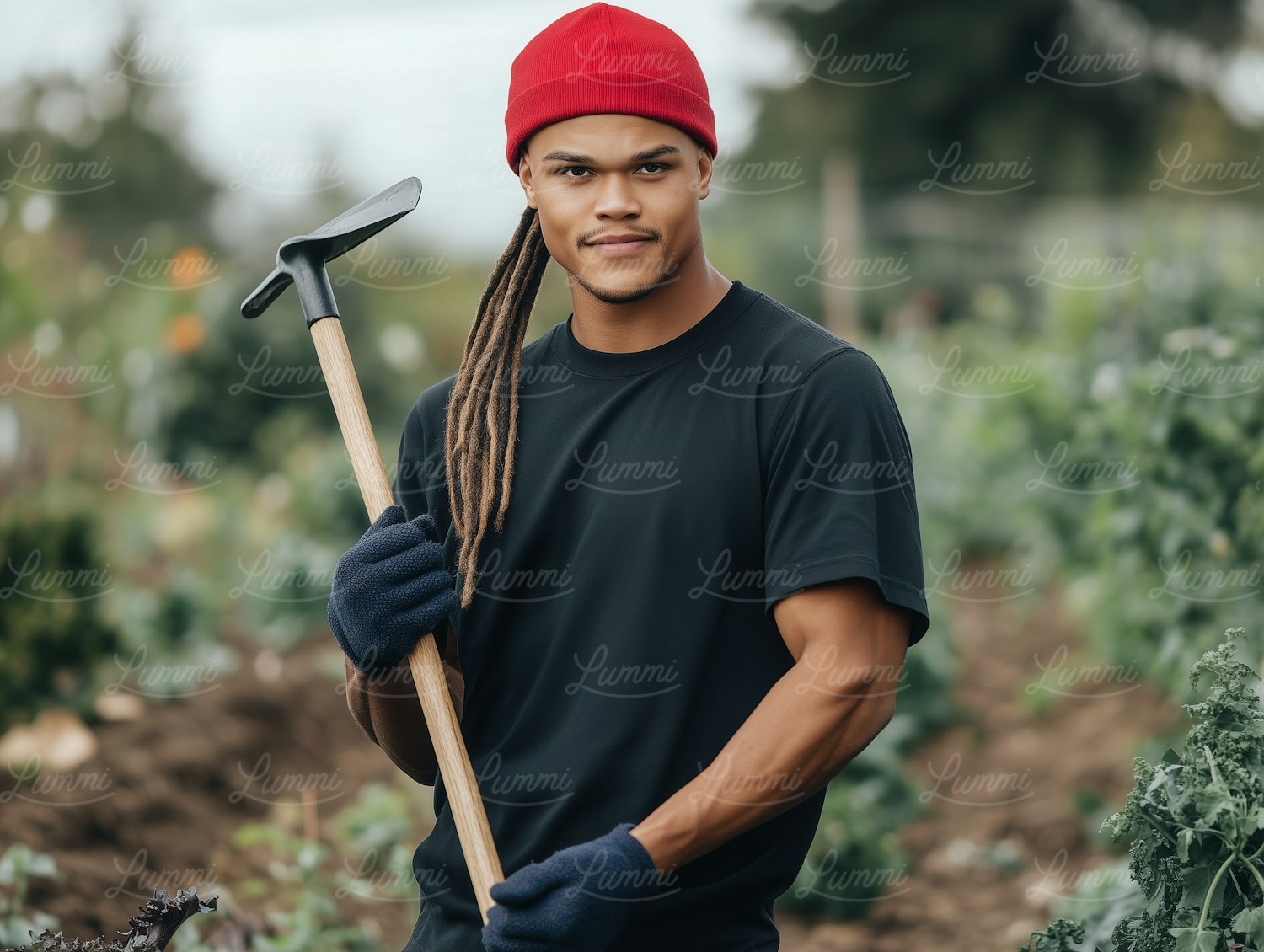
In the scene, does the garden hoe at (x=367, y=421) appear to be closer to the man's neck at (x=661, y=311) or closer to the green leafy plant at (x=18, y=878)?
the man's neck at (x=661, y=311)

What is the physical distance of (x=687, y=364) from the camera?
2252mm

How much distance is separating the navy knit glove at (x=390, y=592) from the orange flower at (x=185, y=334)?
601cm

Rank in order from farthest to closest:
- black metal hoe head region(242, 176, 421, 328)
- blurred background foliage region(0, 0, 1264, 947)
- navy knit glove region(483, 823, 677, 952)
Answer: blurred background foliage region(0, 0, 1264, 947), black metal hoe head region(242, 176, 421, 328), navy knit glove region(483, 823, 677, 952)

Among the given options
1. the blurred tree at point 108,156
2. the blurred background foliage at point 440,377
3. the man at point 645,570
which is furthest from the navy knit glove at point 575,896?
the blurred tree at point 108,156

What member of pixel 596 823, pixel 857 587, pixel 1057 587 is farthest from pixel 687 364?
pixel 1057 587

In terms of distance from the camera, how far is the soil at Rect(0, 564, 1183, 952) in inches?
159

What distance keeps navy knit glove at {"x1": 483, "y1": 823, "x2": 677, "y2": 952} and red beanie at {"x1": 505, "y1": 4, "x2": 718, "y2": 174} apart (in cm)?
112

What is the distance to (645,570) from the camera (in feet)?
7.13

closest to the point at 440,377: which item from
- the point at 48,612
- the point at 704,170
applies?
the point at 48,612

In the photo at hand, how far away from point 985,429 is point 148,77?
1381 centimetres

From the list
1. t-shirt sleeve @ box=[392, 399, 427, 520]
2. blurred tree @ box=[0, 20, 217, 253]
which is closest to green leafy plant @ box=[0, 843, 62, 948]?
t-shirt sleeve @ box=[392, 399, 427, 520]

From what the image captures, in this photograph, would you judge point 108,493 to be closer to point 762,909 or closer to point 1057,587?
point 1057,587

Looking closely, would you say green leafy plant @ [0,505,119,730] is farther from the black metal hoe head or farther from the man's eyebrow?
the man's eyebrow

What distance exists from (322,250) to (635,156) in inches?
27.0
